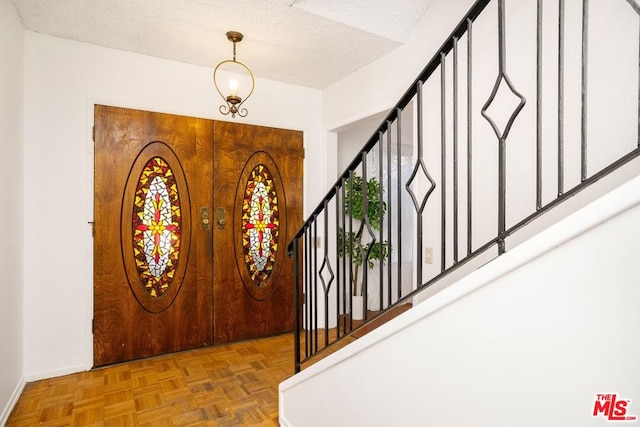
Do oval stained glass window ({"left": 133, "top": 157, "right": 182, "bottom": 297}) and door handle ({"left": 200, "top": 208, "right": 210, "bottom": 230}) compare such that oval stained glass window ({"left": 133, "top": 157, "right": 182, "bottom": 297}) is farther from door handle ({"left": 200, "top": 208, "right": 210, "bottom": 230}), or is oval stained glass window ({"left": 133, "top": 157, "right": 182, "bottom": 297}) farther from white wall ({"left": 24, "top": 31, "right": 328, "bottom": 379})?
white wall ({"left": 24, "top": 31, "right": 328, "bottom": 379})

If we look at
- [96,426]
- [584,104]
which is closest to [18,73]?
[96,426]

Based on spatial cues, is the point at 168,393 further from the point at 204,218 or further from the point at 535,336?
the point at 535,336

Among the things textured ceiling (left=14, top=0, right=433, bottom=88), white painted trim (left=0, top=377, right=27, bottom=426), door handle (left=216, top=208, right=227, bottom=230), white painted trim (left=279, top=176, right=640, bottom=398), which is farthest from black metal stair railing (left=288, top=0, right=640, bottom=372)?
white painted trim (left=0, top=377, right=27, bottom=426)

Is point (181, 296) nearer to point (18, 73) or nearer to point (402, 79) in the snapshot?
point (18, 73)

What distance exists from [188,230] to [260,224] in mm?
687

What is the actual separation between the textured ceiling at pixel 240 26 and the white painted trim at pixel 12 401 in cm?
257

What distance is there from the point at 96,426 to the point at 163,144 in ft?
6.90

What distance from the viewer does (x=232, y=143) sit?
336cm

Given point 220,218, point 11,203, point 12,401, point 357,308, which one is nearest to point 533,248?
point 220,218

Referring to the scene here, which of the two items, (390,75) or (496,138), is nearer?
(496,138)

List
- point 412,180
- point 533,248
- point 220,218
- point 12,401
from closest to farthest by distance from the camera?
1. point 533,248
2. point 412,180
3. point 12,401
4. point 220,218

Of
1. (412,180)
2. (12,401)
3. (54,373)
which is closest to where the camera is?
(412,180)

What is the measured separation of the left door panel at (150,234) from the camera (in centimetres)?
288

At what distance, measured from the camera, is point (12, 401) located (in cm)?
228
